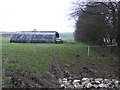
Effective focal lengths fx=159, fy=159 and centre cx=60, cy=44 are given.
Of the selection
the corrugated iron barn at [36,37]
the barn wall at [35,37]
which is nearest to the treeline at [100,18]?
the corrugated iron barn at [36,37]

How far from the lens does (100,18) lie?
1059 cm

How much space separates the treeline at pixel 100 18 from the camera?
977cm

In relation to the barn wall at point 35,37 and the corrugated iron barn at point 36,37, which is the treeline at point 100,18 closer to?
the corrugated iron barn at point 36,37

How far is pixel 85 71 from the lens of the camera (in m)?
6.02

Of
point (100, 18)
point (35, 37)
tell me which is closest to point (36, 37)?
point (35, 37)

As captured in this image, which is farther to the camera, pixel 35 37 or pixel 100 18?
pixel 35 37

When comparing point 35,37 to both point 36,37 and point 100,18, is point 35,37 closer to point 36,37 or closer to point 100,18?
point 36,37

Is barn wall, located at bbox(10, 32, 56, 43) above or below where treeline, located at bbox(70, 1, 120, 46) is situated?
below

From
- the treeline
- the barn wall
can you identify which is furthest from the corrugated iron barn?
the treeline

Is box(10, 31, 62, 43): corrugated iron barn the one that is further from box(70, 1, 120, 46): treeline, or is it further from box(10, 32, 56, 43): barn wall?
box(70, 1, 120, 46): treeline

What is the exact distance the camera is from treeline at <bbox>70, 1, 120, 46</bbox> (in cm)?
977

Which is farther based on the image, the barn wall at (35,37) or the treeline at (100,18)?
the barn wall at (35,37)

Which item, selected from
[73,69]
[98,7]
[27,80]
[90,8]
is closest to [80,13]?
[90,8]

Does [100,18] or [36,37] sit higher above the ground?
[100,18]
